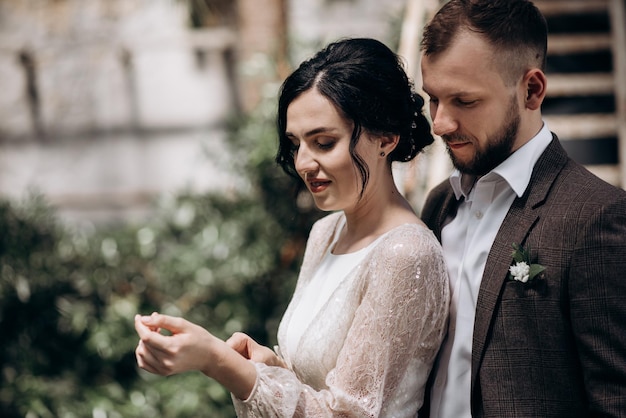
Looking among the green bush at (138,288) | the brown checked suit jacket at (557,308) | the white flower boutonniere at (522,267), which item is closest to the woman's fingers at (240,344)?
the brown checked suit jacket at (557,308)

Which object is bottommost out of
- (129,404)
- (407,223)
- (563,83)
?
(129,404)

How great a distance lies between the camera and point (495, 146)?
2.11 m

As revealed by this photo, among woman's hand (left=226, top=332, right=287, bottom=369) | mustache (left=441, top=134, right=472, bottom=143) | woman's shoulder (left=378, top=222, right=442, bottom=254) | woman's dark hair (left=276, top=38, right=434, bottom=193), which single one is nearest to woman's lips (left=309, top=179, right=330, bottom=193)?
woman's dark hair (left=276, top=38, right=434, bottom=193)

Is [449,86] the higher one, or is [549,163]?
[449,86]

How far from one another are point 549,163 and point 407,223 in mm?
428

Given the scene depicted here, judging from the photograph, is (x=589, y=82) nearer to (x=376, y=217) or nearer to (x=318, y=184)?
(x=376, y=217)

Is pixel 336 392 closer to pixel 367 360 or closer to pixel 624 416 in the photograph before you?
pixel 367 360

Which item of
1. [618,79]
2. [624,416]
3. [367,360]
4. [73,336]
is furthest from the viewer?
[73,336]

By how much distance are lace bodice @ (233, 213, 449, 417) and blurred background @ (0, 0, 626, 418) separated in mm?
1990

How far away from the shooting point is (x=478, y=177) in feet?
7.39

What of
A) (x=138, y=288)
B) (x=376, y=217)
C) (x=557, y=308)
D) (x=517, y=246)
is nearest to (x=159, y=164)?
(x=138, y=288)

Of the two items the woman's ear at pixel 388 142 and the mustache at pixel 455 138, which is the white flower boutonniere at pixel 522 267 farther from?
the woman's ear at pixel 388 142

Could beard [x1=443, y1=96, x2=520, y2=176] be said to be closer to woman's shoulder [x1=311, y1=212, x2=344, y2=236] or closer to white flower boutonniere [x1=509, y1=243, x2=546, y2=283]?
white flower boutonniere [x1=509, y1=243, x2=546, y2=283]

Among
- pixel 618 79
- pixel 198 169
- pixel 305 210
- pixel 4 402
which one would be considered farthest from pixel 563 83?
pixel 4 402
